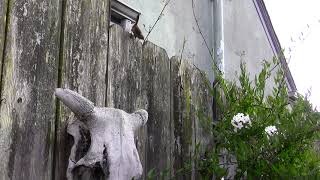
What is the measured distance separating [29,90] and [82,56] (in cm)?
31

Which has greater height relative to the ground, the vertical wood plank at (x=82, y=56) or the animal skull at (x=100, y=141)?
the vertical wood plank at (x=82, y=56)

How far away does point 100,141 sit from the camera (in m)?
1.71

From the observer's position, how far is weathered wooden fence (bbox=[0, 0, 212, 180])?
1.65 m

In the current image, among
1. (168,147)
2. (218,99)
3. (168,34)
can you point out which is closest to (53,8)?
(168,147)

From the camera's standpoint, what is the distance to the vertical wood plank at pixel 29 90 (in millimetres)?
1624

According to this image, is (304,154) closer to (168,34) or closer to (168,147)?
(168,147)

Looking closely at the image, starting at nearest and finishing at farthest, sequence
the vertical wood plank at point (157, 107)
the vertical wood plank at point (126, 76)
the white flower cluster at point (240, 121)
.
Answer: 1. the vertical wood plank at point (126, 76)
2. the vertical wood plank at point (157, 107)
3. the white flower cluster at point (240, 121)

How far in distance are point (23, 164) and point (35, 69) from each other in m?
0.31

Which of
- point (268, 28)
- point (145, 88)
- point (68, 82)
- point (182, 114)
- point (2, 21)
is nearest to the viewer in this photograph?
point (2, 21)

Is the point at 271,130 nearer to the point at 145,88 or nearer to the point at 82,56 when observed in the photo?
the point at 145,88

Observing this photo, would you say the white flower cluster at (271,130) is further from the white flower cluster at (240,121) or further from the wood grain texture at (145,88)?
the wood grain texture at (145,88)

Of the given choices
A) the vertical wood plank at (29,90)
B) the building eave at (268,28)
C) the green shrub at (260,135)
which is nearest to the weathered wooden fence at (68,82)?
the vertical wood plank at (29,90)

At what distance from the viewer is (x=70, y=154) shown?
1796 mm

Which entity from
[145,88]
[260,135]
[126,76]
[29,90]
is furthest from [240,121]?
[29,90]
